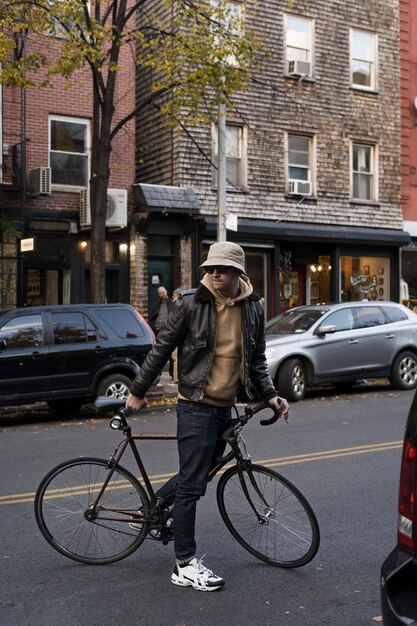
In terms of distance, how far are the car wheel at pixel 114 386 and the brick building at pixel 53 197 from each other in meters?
5.44

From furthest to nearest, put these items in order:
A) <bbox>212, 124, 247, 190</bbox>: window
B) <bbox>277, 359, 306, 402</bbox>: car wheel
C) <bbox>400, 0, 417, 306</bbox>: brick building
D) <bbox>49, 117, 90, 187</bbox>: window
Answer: <bbox>400, 0, 417, 306</bbox>: brick building < <bbox>212, 124, 247, 190</bbox>: window < <bbox>49, 117, 90, 187</bbox>: window < <bbox>277, 359, 306, 402</bbox>: car wheel

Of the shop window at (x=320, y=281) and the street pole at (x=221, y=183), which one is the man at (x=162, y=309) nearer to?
the street pole at (x=221, y=183)

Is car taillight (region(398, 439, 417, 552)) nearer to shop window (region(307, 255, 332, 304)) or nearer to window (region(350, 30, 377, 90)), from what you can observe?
shop window (region(307, 255, 332, 304))

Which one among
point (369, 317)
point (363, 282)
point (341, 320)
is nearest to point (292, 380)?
point (341, 320)

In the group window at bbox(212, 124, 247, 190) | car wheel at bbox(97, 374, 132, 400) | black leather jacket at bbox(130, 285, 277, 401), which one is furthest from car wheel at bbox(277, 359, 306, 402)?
black leather jacket at bbox(130, 285, 277, 401)

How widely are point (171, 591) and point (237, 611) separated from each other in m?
0.47

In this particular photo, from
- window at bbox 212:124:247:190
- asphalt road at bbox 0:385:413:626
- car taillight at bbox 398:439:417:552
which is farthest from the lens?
window at bbox 212:124:247:190

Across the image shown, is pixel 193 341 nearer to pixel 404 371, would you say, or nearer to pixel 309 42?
pixel 404 371

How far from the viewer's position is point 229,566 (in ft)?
16.1

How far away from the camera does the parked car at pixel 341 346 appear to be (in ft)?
44.6

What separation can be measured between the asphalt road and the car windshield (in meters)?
5.46

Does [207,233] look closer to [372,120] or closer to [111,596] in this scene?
[372,120]

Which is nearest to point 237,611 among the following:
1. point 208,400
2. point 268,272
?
point 208,400

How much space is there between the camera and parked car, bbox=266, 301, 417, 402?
535 inches
